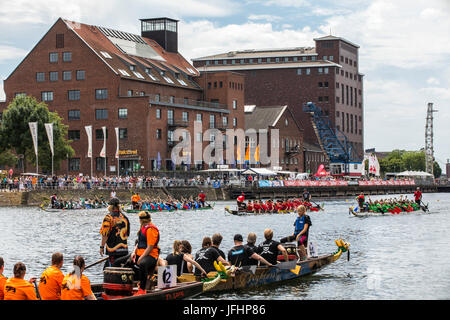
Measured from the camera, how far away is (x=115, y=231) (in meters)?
22.7

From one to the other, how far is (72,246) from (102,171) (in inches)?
2603

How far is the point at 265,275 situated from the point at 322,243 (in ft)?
62.0

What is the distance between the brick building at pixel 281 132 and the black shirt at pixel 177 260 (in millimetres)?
113513

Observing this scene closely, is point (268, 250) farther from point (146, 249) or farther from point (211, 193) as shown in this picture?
point (211, 193)

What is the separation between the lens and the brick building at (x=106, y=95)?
110000 mm

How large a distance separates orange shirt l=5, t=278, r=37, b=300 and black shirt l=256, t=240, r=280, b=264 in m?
11.1

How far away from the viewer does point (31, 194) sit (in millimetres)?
83875

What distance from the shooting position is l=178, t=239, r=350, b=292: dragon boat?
25.1 m

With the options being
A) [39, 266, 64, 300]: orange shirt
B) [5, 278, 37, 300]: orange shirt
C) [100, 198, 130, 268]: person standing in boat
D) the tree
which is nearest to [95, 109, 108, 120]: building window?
the tree

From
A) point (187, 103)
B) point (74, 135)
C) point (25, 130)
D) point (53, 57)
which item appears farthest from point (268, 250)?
point (187, 103)

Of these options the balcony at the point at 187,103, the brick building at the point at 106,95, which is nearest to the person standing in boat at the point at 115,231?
the brick building at the point at 106,95
